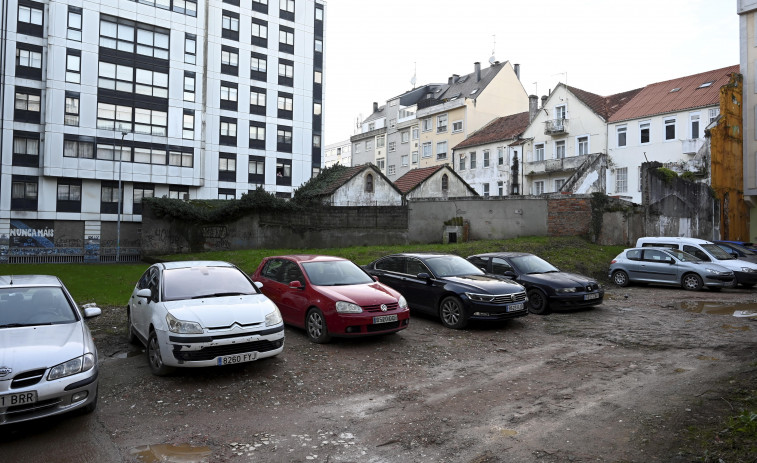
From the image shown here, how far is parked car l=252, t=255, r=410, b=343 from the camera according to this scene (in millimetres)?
8578

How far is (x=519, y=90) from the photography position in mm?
58844

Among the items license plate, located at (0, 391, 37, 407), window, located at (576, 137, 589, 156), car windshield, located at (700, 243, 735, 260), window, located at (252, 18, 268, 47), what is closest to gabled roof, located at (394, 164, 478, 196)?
window, located at (576, 137, 589, 156)

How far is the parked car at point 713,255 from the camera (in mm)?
16625

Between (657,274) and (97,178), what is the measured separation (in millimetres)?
38917

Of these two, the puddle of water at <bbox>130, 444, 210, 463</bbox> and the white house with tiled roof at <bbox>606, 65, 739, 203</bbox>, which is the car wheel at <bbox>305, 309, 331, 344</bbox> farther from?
the white house with tiled roof at <bbox>606, 65, 739, 203</bbox>

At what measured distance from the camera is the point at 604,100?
43.8 m

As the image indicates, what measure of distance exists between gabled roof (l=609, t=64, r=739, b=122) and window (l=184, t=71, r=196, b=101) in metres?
34.9

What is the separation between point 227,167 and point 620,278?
3639 cm

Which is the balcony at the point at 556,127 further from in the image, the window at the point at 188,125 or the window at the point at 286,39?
the window at the point at 188,125

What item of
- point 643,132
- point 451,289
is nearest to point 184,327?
point 451,289

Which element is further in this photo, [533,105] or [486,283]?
[533,105]

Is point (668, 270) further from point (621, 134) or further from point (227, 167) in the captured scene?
point (227, 167)

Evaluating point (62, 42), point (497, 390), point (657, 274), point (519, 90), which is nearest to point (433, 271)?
point (497, 390)

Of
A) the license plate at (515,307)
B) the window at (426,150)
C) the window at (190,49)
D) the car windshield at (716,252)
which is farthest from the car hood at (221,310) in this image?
the window at (426,150)
